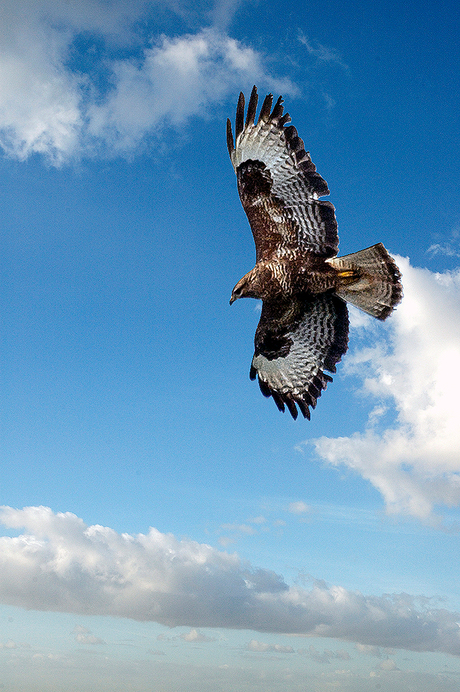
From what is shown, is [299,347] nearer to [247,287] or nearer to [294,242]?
[247,287]

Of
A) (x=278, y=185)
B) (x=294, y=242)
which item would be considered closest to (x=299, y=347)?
(x=294, y=242)

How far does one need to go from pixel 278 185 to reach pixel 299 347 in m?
2.80

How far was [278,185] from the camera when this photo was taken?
8719mm

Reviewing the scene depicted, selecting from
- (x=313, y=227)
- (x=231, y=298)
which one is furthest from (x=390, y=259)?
(x=231, y=298)

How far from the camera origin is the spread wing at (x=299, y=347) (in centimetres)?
941

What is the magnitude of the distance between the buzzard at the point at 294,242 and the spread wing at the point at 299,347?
0.03 metres

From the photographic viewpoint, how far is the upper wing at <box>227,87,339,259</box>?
853cm

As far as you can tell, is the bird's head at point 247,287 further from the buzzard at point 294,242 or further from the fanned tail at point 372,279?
the fanned tail at point 372,279

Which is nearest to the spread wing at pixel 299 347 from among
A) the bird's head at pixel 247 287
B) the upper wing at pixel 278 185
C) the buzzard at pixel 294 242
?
the buzzard at pixel 294 242

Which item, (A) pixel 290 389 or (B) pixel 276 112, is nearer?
(B) pixel 276 112

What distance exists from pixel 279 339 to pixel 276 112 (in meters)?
3.73

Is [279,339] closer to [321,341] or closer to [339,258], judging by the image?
[321,341]

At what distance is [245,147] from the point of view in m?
8.87

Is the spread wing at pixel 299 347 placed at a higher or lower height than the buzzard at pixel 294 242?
lower
